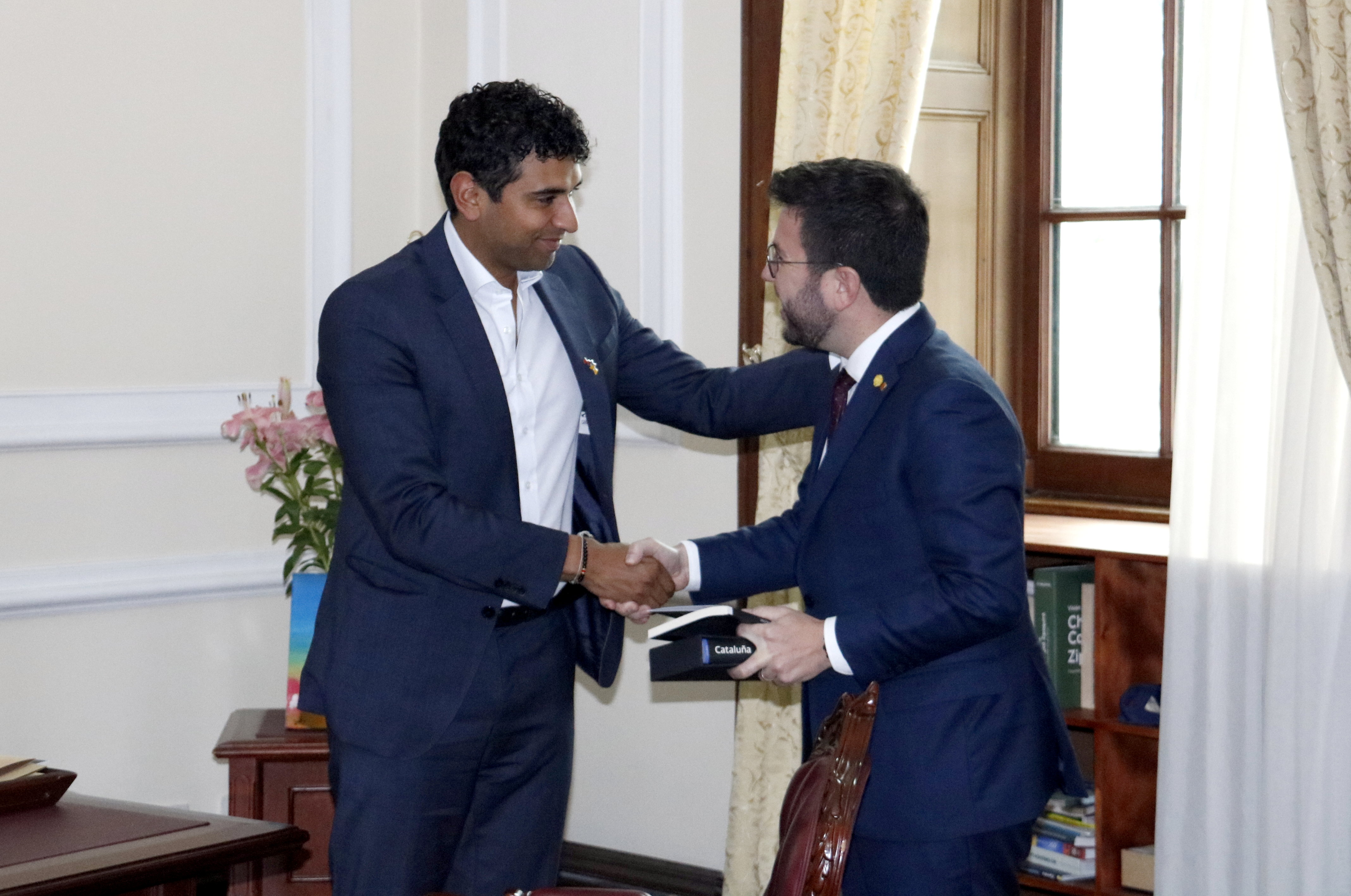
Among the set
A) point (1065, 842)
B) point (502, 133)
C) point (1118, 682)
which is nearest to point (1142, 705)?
point (1118, 682)

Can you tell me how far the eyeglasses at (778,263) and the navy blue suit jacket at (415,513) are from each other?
453 millimetres

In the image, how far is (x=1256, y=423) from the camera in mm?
2754

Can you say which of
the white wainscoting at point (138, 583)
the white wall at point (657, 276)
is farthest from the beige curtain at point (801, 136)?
the white wainscoting at point (138, 583)

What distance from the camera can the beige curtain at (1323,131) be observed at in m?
2.48

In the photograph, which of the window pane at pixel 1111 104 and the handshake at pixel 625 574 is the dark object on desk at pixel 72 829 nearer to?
the handshake at pixel 625 574

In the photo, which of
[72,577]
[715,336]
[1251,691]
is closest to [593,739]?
[715,336]

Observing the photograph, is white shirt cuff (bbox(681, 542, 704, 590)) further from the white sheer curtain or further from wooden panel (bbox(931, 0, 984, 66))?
wooden panel (bbox(931, 0, 984, 66))

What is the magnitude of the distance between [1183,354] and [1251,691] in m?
0.66

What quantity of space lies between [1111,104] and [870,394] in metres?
1.72

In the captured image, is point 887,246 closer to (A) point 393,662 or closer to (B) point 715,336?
(A) point 393,662

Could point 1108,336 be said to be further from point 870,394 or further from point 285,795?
point 285,795

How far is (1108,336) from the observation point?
3.55 meters

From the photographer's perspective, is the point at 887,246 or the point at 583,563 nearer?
the point at 887,246

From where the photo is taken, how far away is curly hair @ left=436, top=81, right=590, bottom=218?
8.04 feet
